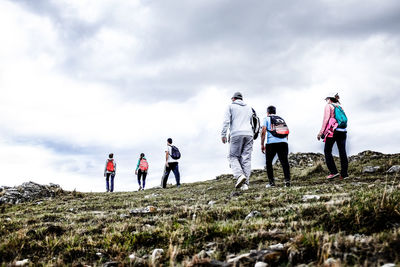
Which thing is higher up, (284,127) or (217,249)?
(284,127)

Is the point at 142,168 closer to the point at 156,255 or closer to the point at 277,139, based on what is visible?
the point at 277,139

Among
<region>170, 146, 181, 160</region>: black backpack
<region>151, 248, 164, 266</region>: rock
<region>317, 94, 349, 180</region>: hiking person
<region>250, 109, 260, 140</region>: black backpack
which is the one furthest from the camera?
<region>170, 146, 181, 160</region>: black backpack

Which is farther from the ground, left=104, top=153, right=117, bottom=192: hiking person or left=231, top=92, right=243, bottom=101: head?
left=231, top=92, right=243, bottom=101: head

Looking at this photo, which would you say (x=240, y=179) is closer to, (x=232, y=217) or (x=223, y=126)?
(x=223, y=126)

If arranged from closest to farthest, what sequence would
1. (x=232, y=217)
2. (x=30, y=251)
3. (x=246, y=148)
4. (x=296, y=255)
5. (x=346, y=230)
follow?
1. (x=296, y=255)
2. (x=346, y=230)
3. (x=30, y=251)
4. (x=232, y=217)
5. (x=246, y=148)

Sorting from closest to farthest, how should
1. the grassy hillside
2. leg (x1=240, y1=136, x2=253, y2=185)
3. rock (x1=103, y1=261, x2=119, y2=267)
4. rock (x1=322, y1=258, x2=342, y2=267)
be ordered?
rock (x1=322, y1=258, x2=342, y2=267)
the grassy hillside
rock (x1=103, y1=261, x2=119, y2=267)
leg (x1=240, y1=136, x2=253, y2=185)

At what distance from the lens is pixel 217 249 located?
10.0ft

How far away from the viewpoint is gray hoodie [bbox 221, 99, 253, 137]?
32.8 feet

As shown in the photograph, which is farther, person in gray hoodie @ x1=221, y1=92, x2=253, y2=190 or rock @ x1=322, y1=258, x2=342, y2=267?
person in gray hoodie @ x1=221, y1=92, x2=253, y2=190

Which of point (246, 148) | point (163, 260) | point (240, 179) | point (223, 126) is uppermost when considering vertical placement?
point (223, 126)

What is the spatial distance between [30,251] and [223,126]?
23.6 feet

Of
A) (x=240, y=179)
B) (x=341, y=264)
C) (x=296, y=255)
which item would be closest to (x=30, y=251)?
(x=296, y=255)

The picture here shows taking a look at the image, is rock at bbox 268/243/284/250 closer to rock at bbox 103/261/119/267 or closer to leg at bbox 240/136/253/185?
rock at bbox 103/261/119/267

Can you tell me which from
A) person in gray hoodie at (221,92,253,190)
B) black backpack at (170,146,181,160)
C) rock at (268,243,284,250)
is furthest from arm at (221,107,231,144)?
black backpack at (170,146,181,160)
